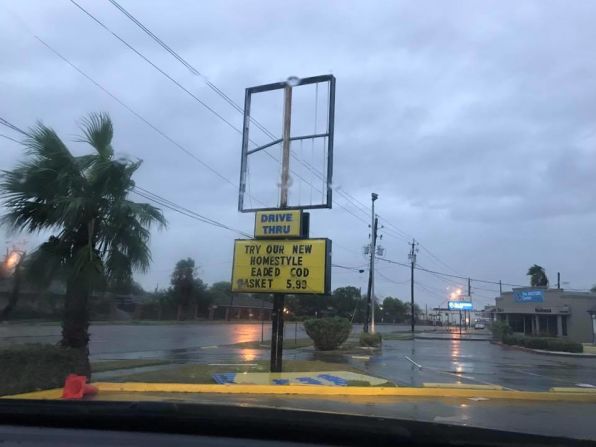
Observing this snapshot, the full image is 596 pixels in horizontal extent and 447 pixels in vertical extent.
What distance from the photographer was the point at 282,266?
657 inches

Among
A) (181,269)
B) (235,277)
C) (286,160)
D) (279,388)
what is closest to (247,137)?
(286,160)

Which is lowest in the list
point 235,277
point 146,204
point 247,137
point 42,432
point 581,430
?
point 581,430

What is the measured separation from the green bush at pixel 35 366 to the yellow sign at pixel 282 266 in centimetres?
523

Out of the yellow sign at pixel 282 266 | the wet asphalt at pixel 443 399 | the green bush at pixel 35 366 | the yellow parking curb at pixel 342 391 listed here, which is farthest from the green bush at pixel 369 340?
the green bush at pixel 35 366

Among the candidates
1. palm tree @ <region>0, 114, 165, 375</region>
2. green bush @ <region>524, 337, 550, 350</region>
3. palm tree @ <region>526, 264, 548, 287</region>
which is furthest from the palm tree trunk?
palm tree @ <region>526, 264, 548, 287</region>

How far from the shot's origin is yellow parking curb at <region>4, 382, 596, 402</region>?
520 inches

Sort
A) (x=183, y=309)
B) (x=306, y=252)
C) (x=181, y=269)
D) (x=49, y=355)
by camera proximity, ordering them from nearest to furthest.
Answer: (x=49, y=355) < (x=306, y=252) < (x=181, y=269) < (x=183, y=309)

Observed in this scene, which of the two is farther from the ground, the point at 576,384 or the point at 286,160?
the point at 286,160

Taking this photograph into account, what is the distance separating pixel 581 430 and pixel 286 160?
1077cm

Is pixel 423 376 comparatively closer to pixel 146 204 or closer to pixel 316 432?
pixel 146 204

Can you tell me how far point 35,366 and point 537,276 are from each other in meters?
79.5

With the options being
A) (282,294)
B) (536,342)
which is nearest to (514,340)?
(536,342)

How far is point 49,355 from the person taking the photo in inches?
493

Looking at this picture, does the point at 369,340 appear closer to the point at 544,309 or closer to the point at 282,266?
the point at 282,266
